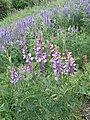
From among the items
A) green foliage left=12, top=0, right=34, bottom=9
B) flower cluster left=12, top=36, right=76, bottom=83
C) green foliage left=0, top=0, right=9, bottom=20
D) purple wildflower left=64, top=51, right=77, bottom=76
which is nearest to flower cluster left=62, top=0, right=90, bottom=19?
flower cluster left=12, top=36, right=76, bottom=83

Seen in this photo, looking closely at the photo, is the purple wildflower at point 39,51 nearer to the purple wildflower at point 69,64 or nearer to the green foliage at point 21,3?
the purple wildflower at point 69,64

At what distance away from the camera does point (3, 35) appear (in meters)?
4.94

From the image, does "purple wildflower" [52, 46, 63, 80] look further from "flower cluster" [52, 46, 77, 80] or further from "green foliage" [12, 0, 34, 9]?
"green foliage" [12, 0, 34, 9]

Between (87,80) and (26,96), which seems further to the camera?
(87,80)

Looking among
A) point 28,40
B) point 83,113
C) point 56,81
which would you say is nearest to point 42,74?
point 56,81

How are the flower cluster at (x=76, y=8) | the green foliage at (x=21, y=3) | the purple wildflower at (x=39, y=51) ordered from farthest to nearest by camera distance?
the green foliage at (x=21, y=3)
the flower cluster at (x=76, y=8)
the purple wildflower at (x=39, y=51)

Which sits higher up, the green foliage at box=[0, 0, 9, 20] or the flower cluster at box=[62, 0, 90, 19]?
the flower cluster at box=[62, 0, 90, 19]

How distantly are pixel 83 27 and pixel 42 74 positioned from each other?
221 cm

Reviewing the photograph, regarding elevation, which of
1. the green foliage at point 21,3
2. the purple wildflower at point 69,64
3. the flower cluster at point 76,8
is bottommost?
the green foliage at point 21,3

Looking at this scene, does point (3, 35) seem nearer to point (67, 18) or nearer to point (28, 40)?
point (28, 40)

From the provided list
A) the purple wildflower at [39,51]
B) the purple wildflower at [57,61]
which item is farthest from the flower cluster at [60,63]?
the purple wildflower at [39,51]

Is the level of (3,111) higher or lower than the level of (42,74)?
lower

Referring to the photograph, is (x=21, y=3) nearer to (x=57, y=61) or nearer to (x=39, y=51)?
(x=39, y=51)

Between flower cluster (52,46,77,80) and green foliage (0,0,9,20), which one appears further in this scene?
green foliage (0,0,9,20)
